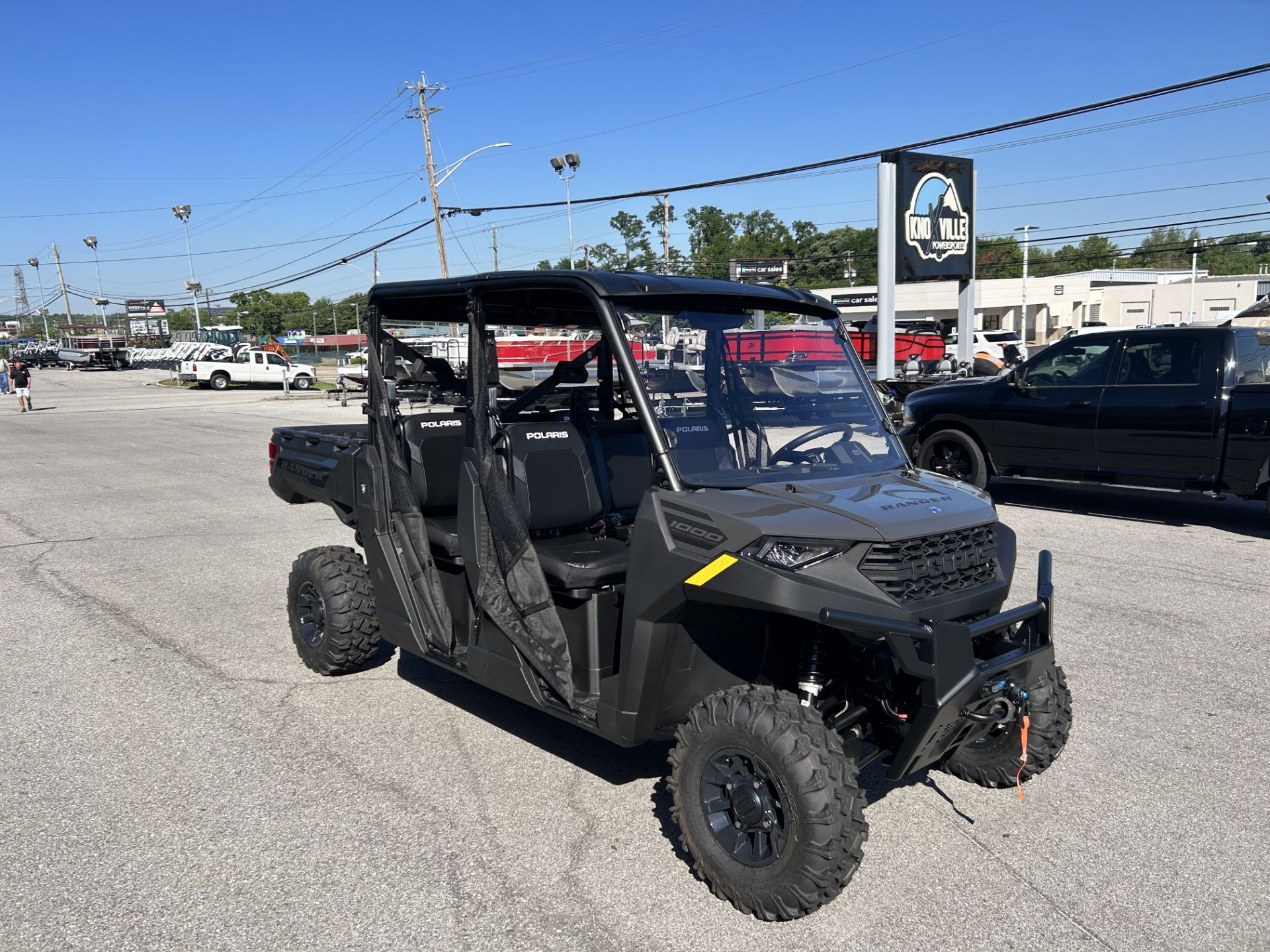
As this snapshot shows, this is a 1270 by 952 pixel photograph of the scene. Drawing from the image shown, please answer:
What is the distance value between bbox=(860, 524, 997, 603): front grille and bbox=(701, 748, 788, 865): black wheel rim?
751mm

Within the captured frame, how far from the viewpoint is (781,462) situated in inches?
162

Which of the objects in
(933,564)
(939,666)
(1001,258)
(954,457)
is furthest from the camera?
(1001,258)

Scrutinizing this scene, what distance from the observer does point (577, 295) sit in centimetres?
453

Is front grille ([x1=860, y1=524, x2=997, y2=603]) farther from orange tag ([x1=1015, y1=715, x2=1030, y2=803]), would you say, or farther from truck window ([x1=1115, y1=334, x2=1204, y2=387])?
truck window ([x1=1115, y1=334, x2=1204, y2=387])

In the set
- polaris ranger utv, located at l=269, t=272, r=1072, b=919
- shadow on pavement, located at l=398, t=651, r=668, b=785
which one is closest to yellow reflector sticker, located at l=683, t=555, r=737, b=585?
polaris ranger utv, located at l=269, t=272, r=1072, b=919

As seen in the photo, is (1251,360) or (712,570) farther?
(1251,360)

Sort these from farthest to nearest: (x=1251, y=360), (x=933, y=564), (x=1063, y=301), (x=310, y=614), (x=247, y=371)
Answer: (x=1063, y=301) → (x=247, y=371) → (x=1251, y=360) → (x=310, y=614) → (x=933, y=564)

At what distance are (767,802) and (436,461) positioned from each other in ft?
8.83

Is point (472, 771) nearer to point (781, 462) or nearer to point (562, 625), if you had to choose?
point (562, 625)

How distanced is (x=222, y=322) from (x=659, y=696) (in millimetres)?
150569

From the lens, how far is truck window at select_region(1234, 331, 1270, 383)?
30.0 feet

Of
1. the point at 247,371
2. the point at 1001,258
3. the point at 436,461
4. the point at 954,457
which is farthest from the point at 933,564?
the point at 1001,258

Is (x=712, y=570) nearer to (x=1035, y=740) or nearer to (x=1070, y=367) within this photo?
(x=1035, y=740)

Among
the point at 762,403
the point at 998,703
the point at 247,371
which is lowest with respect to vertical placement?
the point at 247,371
